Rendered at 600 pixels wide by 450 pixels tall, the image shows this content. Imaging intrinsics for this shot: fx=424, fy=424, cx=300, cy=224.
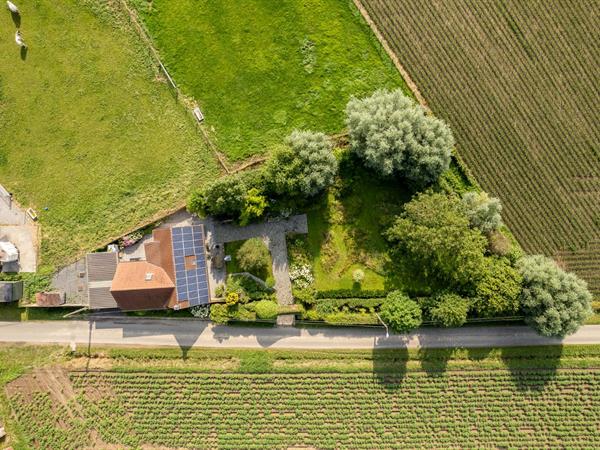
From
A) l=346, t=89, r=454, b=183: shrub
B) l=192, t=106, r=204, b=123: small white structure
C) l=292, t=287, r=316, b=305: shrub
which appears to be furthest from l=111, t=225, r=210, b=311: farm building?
l=346, t=89, r=454, b=183: shrub

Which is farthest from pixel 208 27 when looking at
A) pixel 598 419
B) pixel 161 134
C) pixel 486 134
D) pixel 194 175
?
pixel 598 419

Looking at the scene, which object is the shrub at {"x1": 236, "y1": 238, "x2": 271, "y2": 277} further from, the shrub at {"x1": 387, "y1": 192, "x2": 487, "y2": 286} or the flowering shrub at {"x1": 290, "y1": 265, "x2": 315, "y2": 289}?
the shrub at {"x1": 387, "y1": 192, "x2": 487, "y2": 286}

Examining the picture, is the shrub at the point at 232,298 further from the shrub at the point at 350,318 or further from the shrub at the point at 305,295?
the shrub at the point at 350,318

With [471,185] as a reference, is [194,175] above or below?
above

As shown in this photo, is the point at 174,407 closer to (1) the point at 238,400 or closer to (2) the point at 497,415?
(1) the point at 238,400

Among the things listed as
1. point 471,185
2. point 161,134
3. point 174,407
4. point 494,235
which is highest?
point 161,134

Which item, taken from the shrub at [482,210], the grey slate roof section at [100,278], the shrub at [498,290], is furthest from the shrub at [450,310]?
the grey slate roof section at [100,278]
